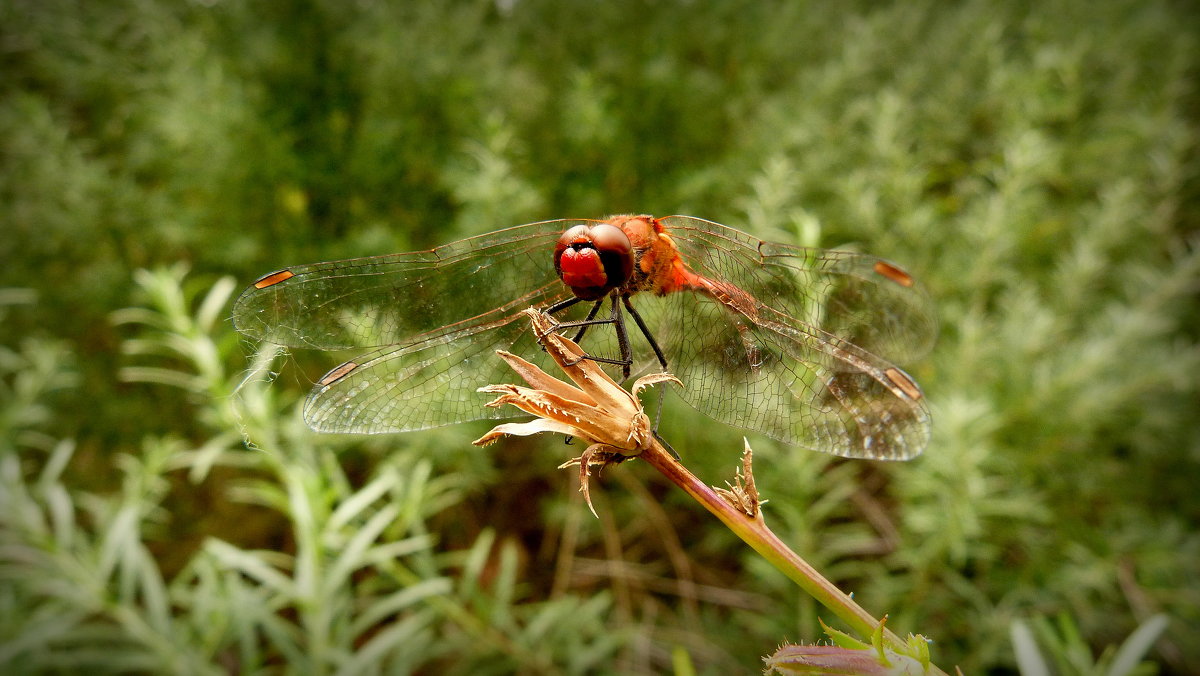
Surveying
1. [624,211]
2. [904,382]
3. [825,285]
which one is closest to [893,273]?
[825,285]

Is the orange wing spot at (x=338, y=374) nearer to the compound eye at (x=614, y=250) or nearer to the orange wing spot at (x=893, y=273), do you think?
the compound eye at (x=614, y=250)

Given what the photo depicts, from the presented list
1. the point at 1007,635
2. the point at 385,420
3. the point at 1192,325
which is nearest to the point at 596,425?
→ the point at 385,420

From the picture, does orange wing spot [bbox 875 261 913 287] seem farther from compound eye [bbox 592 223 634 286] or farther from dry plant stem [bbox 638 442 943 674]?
dry plant stem [bbox 638 442 943 674]

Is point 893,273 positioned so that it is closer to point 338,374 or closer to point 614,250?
point 614,250

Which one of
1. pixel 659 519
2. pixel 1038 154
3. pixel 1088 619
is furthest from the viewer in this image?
pixel 659 519

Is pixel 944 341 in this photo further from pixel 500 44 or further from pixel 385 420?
pixel 500 44

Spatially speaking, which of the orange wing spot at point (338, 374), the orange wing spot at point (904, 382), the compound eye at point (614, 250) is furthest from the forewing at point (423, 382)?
the orange wing spot at point (904, 382)
